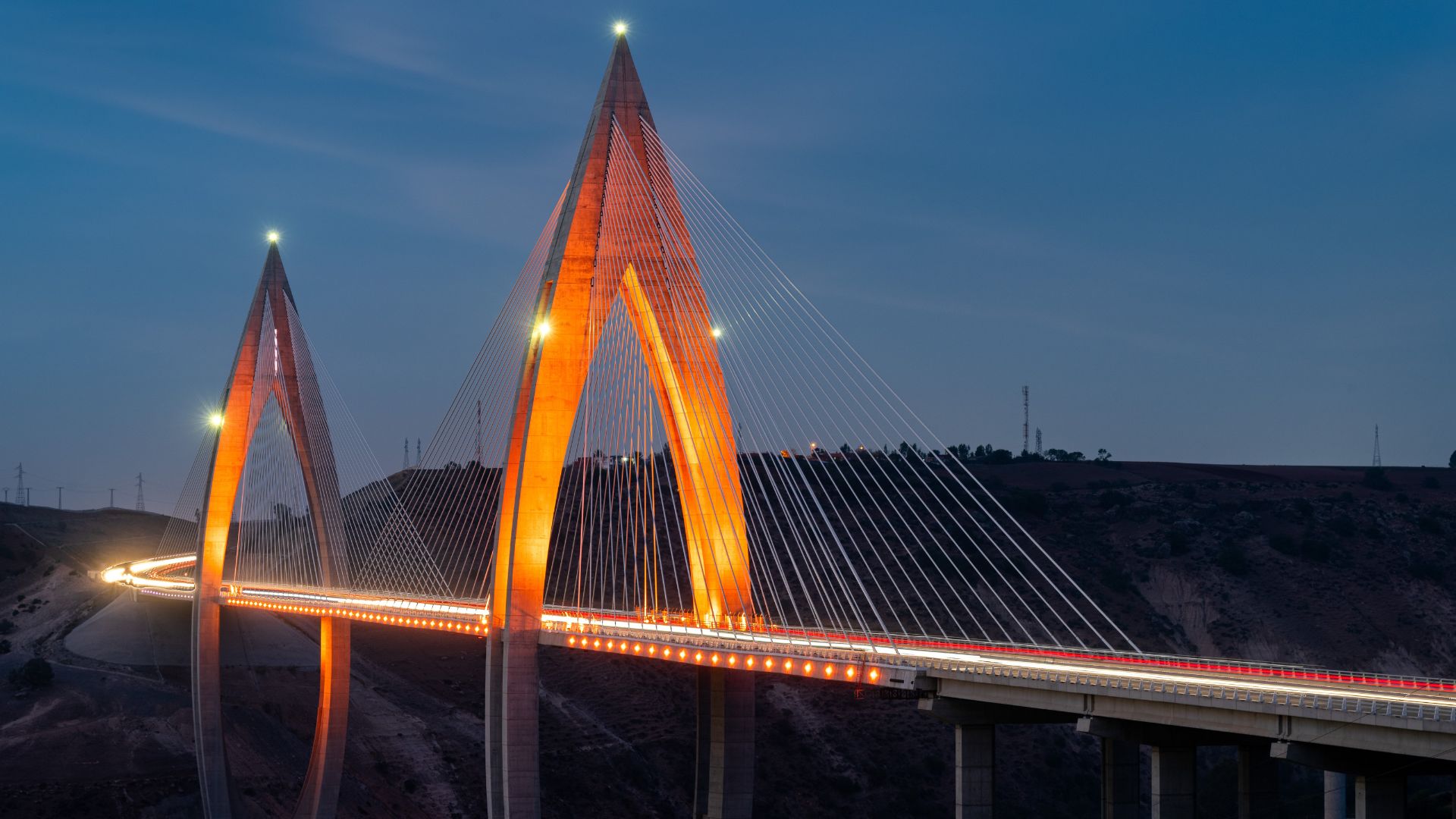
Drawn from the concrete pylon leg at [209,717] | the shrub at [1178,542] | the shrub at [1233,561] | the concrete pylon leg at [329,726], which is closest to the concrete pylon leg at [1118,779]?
the concrete pylon leg at [329,726]

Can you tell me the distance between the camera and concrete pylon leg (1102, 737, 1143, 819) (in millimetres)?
28672

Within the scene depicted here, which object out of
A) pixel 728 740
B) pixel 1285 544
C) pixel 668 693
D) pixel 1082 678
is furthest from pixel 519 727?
pixel 1285 544

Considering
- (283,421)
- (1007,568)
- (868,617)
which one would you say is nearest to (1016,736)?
(868,617)

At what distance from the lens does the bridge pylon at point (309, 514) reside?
62906mm

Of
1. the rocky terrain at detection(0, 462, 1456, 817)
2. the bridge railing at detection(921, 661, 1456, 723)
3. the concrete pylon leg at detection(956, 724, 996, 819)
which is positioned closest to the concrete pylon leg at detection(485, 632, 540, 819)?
the concrete pylon leg at detection(956, 724, 996, 819)

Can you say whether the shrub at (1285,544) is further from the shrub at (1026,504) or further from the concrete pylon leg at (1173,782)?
the concrete pylon leg at (1173,782)

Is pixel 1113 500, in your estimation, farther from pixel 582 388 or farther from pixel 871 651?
pixel 871 651

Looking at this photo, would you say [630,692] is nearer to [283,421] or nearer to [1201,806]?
[283,421]

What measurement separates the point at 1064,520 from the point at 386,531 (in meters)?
49.6

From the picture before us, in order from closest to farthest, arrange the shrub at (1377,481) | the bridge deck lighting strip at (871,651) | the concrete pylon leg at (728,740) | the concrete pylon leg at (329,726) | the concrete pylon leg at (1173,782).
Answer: the bridge deck lighting strip at (871,651)
the concrete pylon leg at (1173,782)
the concrete pylon leg at (728,740)
the concrete pylon leg at (329,726)
the shrub at (1377,481)

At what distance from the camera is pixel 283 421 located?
69.1 meters

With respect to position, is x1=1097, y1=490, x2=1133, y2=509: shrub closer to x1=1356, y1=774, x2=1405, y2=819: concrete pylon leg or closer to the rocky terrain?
the rocky terrain

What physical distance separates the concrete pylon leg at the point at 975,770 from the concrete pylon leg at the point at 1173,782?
4.17m

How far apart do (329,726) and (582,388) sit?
2864 centimetres
